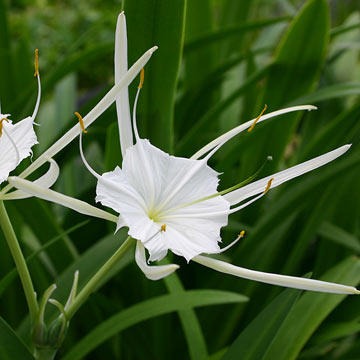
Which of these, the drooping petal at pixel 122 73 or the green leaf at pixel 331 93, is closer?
the drooping petal at pixel 122 73

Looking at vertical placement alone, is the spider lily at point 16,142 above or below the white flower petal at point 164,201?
above

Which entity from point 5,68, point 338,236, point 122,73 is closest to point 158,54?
point 122,73

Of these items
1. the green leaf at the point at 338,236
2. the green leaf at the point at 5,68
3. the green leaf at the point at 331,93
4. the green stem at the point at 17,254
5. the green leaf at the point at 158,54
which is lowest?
the green stem at the point at 17,254

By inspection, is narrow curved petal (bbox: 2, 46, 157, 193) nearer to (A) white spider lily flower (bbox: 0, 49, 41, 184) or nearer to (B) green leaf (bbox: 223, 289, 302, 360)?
(A) white spider lily flower (bbox: 0, 49, 41, 184)

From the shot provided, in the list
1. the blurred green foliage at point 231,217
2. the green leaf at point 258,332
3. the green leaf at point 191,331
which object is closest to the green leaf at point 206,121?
the blurred green foliage at point 231,217

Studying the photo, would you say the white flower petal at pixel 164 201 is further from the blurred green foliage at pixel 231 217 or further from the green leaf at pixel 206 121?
the green leaf at pixel 206 121

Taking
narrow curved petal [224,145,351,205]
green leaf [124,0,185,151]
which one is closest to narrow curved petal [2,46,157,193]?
narrow curved petal [224,145,351,205]

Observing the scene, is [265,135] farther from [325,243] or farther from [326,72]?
[326,72]
